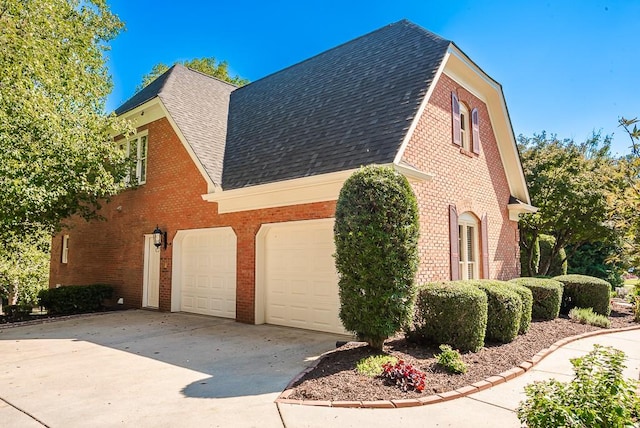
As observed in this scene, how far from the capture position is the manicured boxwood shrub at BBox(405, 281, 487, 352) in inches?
263

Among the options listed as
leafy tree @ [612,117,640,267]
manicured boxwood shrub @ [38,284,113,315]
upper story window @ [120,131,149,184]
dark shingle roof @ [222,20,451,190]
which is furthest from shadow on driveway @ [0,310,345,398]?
upper story window @ [120,131,149,184]

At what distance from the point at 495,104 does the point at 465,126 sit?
1711mm

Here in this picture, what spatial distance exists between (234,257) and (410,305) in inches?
240

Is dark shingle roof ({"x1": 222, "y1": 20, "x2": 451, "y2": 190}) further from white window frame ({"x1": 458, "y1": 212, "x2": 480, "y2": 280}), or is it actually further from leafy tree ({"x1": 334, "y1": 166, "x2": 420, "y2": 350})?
white window frame ({"x1": 458, "y1": 212, "x2": 480, "y2": 280})

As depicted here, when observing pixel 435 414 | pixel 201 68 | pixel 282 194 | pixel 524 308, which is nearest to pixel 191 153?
pixel 282 194

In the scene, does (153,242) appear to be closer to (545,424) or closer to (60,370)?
(60,370)

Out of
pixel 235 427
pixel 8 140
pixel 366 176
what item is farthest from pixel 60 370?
pixel 8 140

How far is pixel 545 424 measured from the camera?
A: 2.92 meters

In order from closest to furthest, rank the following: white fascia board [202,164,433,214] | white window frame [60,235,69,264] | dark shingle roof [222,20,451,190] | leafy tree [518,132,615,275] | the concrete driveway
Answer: the concrete driveway
white fascia board [202,164,433,214]
dark shingle roof [222,20,451,190]
leafy tree [518,132,615,275]
white window frame [60,235,69,264]

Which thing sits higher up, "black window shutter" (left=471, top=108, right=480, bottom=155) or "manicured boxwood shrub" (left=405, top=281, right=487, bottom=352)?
"black window shutter" (left=471, top=108, right=480, bottom=155)

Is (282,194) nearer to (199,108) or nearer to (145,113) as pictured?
(199,108)

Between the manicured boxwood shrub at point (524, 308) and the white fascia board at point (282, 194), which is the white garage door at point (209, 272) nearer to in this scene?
the white fascia board at point (282, 194)

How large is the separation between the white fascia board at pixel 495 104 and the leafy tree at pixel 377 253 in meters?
5.42

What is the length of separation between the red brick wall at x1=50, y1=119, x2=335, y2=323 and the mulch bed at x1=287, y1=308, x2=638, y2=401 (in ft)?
10.5
